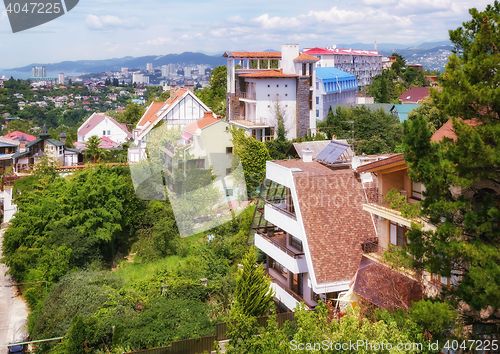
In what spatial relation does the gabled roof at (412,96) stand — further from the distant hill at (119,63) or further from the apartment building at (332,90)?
the distant hill at (119,63)

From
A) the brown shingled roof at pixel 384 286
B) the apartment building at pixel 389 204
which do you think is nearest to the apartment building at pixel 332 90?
the apartment building at pixel 389 204

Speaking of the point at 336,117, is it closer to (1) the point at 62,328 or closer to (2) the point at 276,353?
(1) the point at 62,328

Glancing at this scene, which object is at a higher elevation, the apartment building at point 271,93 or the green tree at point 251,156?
the apartment building at point 271,93

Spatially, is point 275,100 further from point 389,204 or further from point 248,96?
point 389,204

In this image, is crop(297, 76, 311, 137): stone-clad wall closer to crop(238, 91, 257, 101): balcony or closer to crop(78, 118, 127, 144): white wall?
crop(238, 91, 257, 101): balcony

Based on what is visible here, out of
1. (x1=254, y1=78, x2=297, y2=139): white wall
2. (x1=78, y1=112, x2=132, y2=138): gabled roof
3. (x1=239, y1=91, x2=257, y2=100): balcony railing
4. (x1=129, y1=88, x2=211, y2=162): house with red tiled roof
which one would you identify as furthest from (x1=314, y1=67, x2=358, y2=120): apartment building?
(x1=78, y1=112, x2=132, y2=138): gabled roof

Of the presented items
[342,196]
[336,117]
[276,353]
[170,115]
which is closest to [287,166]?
[342,196]
